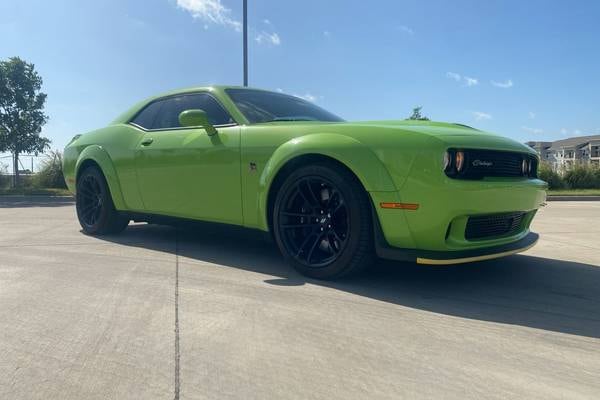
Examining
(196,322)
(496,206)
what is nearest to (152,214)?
(196,322)

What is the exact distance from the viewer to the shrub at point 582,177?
1928 cm

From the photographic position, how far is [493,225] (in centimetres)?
298

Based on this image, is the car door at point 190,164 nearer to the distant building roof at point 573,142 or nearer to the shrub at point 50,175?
the shrub at point 50,175

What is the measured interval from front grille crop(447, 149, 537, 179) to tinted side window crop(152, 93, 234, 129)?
186 centimetres

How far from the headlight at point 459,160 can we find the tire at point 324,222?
1.79 feet

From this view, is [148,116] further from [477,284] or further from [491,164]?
[477,284]

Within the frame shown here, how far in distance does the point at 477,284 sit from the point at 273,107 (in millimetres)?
2115

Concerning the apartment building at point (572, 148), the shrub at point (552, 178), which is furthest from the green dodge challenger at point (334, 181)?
the apartment building at point (572, 148)

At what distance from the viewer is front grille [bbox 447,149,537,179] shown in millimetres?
2723

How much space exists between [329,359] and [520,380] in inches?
28.0

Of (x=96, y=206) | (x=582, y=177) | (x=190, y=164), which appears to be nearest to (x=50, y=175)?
(x=96, y=206)

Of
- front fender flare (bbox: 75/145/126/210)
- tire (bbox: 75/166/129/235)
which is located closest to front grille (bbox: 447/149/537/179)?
front fender flare (bbox: 75/145/126/210)

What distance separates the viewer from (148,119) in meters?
4.62

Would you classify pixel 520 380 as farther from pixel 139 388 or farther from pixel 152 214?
pixel 152 214
